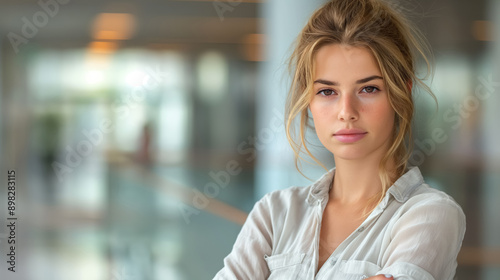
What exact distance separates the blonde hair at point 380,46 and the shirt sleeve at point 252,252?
10.2 inches

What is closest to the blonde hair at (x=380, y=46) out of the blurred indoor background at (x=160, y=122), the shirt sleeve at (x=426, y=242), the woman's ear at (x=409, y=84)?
the woman's ear at (x=409, y=84)

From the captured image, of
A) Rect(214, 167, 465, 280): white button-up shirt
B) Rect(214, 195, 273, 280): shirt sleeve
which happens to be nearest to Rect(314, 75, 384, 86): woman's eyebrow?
Rect(214, 167, 465, 280): white button-up shirt

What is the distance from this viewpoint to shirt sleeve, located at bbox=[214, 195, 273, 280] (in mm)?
1469

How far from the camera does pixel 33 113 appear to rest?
8.86m

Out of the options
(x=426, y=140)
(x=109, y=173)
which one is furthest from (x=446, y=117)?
(x=109, y=173)

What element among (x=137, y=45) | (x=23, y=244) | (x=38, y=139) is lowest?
(x=23, y=244)

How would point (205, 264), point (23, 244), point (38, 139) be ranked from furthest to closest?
point (38, 139), point (23, 244), point (205, 264)

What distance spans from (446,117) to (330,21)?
6027 millimetres

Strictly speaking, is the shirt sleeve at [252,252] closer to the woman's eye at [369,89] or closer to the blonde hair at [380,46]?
the blonde hair at [380,46]

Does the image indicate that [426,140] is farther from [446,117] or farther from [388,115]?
[388,115]

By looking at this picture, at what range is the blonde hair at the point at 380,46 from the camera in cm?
138

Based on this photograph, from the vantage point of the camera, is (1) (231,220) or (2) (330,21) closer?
(2) (330,21)

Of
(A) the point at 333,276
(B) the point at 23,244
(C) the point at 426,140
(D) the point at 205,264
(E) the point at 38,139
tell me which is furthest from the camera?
(E) the point at 38,139

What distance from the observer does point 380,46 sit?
1.38 m
